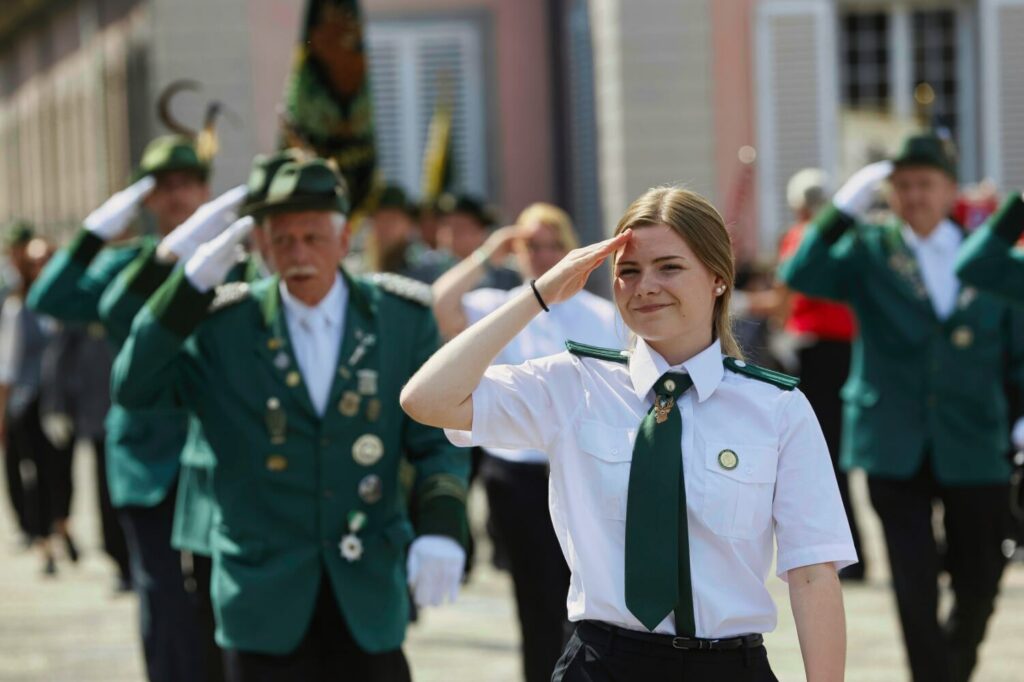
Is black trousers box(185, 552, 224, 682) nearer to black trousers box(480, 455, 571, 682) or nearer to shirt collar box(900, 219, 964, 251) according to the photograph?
black trousers box(480, 455, 571, 682)

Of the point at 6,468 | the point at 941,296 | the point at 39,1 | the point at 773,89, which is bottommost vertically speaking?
the point at 6,468

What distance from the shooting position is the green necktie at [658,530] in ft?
12.5

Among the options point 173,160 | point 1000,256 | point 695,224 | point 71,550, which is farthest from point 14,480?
point 695,224

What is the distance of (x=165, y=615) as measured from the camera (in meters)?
6.64

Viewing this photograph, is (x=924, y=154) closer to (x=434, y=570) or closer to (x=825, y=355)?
(x=434, y=570)

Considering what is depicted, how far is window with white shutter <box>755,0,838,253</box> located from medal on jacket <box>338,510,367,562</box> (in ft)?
38.9

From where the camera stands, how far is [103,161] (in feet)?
83.6

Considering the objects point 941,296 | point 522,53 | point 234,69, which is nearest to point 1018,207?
point 941,296

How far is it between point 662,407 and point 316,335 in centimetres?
162

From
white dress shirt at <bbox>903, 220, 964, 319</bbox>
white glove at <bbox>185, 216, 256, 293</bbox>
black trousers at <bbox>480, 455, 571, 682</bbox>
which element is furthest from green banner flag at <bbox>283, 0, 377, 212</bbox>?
white glove at <bbox>185, 216, 256, 293</bbox>

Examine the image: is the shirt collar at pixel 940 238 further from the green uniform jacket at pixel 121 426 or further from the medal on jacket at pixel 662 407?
the medal on jacket at pixel 662 407

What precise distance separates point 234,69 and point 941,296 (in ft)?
37.5

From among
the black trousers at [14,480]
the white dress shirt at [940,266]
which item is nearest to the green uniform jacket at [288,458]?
the white dress shirt at [940,266]

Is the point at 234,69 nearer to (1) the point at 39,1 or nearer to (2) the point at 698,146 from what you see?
(2) the point at 698,146
